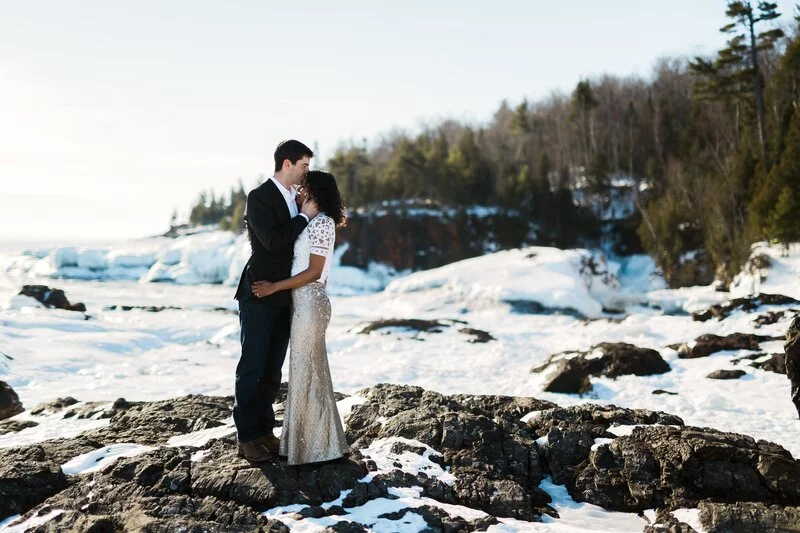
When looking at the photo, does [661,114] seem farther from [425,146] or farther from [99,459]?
[99,459]

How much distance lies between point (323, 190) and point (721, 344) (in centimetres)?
1115

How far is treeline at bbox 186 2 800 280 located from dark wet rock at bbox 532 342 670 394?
15919mm

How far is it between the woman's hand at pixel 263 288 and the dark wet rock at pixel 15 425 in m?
4.26

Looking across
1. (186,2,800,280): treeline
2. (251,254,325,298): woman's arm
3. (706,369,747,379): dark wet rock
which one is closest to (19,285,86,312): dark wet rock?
(251,254,325,298): woman's arm

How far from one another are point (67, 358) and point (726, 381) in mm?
13970

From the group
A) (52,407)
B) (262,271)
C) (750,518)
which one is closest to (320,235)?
(262,271)

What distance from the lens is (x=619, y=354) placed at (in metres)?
11.6

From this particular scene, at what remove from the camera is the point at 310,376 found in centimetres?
412

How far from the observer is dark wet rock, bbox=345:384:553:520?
3.91m

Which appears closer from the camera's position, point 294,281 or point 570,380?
point 294,281

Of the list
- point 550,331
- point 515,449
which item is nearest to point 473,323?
point 550,331

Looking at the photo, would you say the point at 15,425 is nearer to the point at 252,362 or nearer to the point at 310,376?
the point at 252,362

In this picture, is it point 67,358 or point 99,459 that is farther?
point 67,358

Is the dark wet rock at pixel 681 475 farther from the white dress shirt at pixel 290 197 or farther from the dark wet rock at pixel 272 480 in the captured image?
the white dress shirt at pixel 290 197
